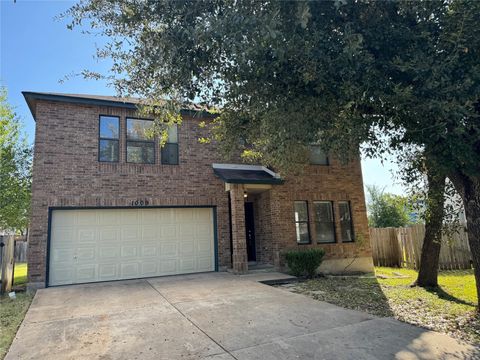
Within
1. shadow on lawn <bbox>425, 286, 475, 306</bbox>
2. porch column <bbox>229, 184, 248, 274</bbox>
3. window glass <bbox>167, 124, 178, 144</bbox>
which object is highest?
window glass <bbox>167, 124, 178, 144</bbox>

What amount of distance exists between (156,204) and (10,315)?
5287 mm

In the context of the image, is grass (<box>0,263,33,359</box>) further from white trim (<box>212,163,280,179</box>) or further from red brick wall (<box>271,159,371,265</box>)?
red brick wall (<box>271,159,371,265</box>)

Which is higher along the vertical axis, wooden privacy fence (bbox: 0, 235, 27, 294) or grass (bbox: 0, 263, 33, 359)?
wooden privacy fence (bbox: 0, 235, 27, 294)

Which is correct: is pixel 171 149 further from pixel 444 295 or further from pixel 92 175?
pixel 444 295

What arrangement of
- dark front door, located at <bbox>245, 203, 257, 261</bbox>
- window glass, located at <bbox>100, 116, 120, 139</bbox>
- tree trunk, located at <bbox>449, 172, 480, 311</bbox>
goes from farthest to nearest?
dark front door, located at <bbox>245, 203, 257, 261</bbox> → window glass, located at <bbox>100, 116, 120, 139</bbox> → tree trunk, located at <bbox>449, 172, 480, 311</bbox>

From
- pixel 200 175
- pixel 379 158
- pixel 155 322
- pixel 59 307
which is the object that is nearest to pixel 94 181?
pixel 200 175

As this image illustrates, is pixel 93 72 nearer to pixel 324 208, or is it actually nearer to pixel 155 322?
pixel 155 322

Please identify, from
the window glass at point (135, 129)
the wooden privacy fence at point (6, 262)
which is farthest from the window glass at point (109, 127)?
the wooden privacy fence at point (6, 262)

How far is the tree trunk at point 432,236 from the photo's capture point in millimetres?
8172

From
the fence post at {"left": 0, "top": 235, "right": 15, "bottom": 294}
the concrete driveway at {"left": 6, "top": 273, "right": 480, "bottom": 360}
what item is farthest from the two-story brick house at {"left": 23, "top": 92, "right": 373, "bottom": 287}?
the concrete driveway at {"left": 6, "top": 273, "right": 480, "bottom": 360}

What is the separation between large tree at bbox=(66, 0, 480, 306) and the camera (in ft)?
16.4

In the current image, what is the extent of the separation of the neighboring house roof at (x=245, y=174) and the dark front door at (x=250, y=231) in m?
1.61

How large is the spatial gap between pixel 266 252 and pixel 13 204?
1023 centimetres

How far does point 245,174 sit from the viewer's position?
1227 centimetres
